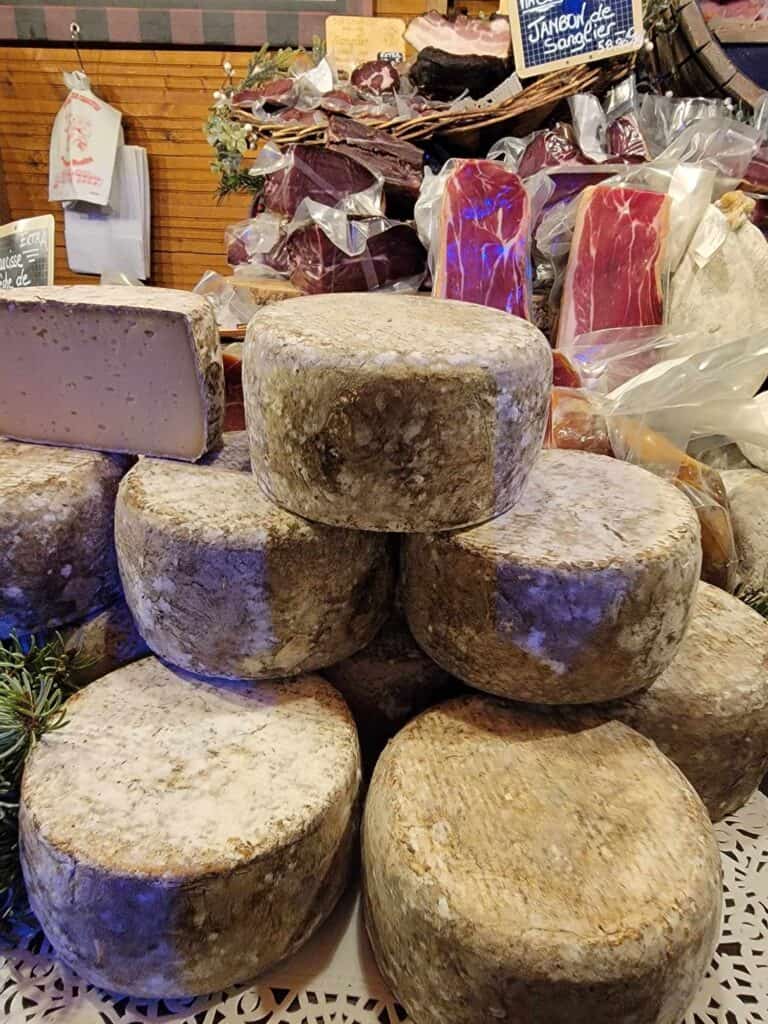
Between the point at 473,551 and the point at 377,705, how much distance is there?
0.45 meters

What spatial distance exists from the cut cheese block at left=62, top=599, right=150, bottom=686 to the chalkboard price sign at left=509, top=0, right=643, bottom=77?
1.87 m

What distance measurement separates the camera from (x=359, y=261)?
2.10 metres

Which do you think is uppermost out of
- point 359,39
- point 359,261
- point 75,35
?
point 75,35

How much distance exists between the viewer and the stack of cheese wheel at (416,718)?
2.90 ft

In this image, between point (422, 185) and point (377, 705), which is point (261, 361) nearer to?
point (377, 705)

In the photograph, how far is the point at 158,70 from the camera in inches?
138

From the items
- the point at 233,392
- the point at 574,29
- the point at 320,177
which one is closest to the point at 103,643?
the point at 233,392

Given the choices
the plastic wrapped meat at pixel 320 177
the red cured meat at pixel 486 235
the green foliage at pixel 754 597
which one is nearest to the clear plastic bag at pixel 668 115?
the red cured meat at pixel 486 235

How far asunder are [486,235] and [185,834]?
159cm

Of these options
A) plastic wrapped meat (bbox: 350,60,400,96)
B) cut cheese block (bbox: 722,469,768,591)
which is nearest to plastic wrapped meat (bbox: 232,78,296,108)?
plastic wrapped meat (bbox: 350,60,400,96)

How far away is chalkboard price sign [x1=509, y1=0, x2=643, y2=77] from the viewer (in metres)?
2.02

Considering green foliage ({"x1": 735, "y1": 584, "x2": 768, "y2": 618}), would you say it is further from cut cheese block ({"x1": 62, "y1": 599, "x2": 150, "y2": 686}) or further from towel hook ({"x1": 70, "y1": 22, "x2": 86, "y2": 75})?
towel hook ({"x1": 70, "y1": 22, "x2": 86, "y2": 75})

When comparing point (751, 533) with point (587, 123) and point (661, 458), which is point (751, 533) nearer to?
point (661, 458)

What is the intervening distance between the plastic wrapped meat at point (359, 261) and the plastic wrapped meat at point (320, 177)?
4.0 inches
